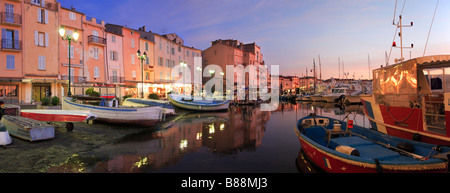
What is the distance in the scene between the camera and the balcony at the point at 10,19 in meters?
25.4

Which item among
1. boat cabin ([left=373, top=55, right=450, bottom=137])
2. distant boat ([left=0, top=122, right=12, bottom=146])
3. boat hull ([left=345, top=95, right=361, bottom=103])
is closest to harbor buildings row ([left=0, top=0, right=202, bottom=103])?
distant boat ([left=0, top=122, right=12, bottom=146])

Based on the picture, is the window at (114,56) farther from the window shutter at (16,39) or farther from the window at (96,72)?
the window shutter at (16,39)

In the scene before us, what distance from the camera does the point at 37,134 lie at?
10.2 m

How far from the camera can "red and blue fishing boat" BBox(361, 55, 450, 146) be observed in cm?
914

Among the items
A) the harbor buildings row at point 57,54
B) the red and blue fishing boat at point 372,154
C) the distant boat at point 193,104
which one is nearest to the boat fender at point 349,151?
the red and blue fishing boat at point 372,154

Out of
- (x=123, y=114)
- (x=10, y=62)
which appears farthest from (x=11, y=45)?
(x=123, y=114)

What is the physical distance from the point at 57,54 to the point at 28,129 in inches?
956

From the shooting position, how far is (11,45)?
2603cm

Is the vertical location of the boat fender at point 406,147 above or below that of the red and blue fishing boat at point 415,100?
below

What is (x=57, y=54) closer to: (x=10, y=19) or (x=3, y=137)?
(x=10, y=19)

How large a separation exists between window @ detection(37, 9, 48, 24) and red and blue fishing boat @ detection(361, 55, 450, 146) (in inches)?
1399

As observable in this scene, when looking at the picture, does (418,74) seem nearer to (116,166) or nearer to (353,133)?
(353,133)
